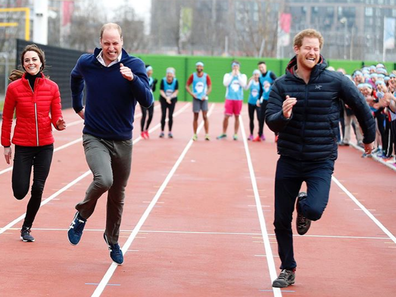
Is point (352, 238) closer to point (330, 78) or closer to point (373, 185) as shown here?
point (330, 78)

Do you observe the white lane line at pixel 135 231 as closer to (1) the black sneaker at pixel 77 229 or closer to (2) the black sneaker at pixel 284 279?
(1) the black sneaker at pixel 77 229

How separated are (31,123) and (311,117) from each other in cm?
322

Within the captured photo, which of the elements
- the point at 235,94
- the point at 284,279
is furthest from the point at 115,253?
the point at 235,94

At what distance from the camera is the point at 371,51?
75.9 metres

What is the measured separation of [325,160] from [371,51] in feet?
230

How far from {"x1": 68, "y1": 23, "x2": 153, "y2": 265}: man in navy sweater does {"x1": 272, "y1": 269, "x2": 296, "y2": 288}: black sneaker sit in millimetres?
1608

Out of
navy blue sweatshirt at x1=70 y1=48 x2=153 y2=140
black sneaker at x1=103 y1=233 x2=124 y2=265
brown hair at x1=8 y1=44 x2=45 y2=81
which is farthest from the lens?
brown hair at x1=8 y1=44 x2=45 y2=81

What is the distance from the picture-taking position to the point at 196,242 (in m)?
9.80

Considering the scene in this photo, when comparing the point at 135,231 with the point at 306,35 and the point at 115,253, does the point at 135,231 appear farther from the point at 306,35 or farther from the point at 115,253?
the point at 306,35

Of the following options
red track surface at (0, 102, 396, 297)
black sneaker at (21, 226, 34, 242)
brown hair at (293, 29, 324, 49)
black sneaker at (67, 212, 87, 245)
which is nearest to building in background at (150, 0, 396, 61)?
red track surface at (0, 102, 396, 297)

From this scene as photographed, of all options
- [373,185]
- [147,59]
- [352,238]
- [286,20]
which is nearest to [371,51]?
[286,20]

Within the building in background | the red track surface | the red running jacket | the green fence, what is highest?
the building in background

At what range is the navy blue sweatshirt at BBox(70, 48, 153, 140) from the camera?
7.92 meters

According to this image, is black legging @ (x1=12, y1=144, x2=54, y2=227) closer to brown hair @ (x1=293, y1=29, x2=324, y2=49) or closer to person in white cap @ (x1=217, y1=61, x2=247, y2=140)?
brown hair @ (x1=293, y1=29, x2=324, y2=49)
